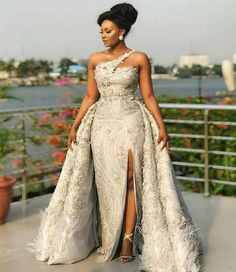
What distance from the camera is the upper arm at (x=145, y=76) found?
3.28 m

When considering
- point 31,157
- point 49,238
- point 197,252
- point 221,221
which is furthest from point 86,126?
point 31,157

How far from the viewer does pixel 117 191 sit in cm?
335

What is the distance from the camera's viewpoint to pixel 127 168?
329cm

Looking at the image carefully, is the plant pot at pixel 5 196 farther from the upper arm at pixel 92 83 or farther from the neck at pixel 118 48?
the neck at pixel 118 48

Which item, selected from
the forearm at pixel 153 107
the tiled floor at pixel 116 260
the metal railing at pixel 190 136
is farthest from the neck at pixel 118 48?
the metal railing at pixel 190 136

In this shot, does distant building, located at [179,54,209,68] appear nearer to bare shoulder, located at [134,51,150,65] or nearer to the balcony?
the balcony

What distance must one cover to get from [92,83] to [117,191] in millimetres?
690

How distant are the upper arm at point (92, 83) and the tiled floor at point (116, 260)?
3.31ft

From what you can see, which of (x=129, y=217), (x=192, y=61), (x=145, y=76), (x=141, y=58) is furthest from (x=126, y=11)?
(x=192, y=61)

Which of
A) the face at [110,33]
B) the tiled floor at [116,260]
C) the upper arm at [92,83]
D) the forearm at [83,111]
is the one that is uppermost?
the face at [110,33]

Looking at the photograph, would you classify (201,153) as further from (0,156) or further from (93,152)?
(93,152)

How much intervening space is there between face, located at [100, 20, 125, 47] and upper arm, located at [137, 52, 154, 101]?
0.56ft

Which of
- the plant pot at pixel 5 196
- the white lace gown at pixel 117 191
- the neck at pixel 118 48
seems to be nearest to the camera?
the white lace gown at pixel 117 191

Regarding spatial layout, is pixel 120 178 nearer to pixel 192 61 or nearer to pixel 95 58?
pixel 95 58
